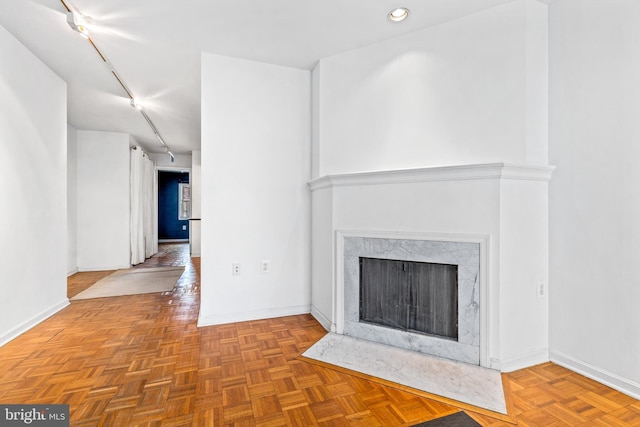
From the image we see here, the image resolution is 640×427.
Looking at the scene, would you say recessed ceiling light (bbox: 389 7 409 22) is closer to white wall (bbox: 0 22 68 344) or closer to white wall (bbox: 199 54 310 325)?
white wall (bbox: 199 54 310 325)

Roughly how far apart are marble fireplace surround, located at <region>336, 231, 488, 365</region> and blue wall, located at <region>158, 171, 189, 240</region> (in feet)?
32.4

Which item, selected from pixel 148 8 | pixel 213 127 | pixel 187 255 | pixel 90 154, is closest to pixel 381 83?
pixel 213 127

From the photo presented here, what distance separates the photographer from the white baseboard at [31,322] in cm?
245

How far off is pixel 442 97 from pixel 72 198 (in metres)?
5.92

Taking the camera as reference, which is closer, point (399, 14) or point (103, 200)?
Result: point (399, 14)

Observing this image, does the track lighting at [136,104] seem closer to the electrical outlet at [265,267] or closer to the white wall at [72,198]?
the white wall at [72,198]

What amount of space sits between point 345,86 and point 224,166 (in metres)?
1.37

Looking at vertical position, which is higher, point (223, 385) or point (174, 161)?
point (174, 161)

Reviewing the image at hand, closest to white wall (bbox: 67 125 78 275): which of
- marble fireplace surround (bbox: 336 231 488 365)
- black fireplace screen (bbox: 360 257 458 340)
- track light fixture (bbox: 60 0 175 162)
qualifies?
track light fixture (bbox: 60 0 175 162)

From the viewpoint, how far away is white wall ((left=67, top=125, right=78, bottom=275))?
16.5 feet

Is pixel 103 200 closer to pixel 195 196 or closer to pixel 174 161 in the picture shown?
pixel 195 196

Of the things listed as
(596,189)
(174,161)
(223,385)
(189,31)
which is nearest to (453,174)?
(596,189)

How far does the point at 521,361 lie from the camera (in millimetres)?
2080

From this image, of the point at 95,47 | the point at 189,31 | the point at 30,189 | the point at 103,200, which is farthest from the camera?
the point at 103,200
